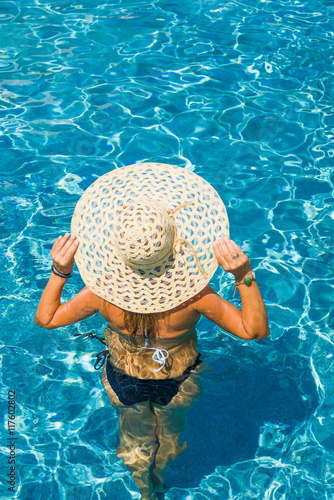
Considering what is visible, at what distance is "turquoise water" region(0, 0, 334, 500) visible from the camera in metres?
4.11

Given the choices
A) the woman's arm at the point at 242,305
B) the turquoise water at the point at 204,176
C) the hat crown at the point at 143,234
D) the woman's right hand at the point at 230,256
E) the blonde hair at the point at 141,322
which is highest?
the hat crown at the point at 143,234

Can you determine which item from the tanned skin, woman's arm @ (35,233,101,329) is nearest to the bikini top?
the tanned skin

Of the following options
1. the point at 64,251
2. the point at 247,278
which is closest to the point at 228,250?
the point at 247,278

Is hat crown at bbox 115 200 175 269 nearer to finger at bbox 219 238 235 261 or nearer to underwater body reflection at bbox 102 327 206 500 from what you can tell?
finger at bbox 219 238 235 261

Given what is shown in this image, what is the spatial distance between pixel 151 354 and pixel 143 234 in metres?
1.17

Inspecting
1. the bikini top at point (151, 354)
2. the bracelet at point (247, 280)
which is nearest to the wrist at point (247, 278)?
the bracelet at point (247, 280)

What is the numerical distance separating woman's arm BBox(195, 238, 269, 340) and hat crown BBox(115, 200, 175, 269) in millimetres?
332

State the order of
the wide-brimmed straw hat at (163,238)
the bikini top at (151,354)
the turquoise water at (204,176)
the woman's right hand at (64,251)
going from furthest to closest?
the turquoise water at (204,176), the bikini top at (151,354), the woman's right hand at (64,251), the wide-brimmed straw hat at (163,238)

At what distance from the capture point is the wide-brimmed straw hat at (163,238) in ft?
9.30

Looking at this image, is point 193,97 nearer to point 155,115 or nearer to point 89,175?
point 155,115

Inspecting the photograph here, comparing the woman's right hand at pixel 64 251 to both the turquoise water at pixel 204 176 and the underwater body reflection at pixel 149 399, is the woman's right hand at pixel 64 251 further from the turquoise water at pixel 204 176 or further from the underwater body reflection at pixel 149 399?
the turquoise water at pixel 204 176

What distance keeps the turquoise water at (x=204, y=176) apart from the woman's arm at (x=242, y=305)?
58.0 inches

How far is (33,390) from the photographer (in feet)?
14.5

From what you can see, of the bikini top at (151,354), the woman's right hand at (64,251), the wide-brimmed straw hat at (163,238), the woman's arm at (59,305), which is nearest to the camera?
the wide-brimmed straw hat at (163,238)
